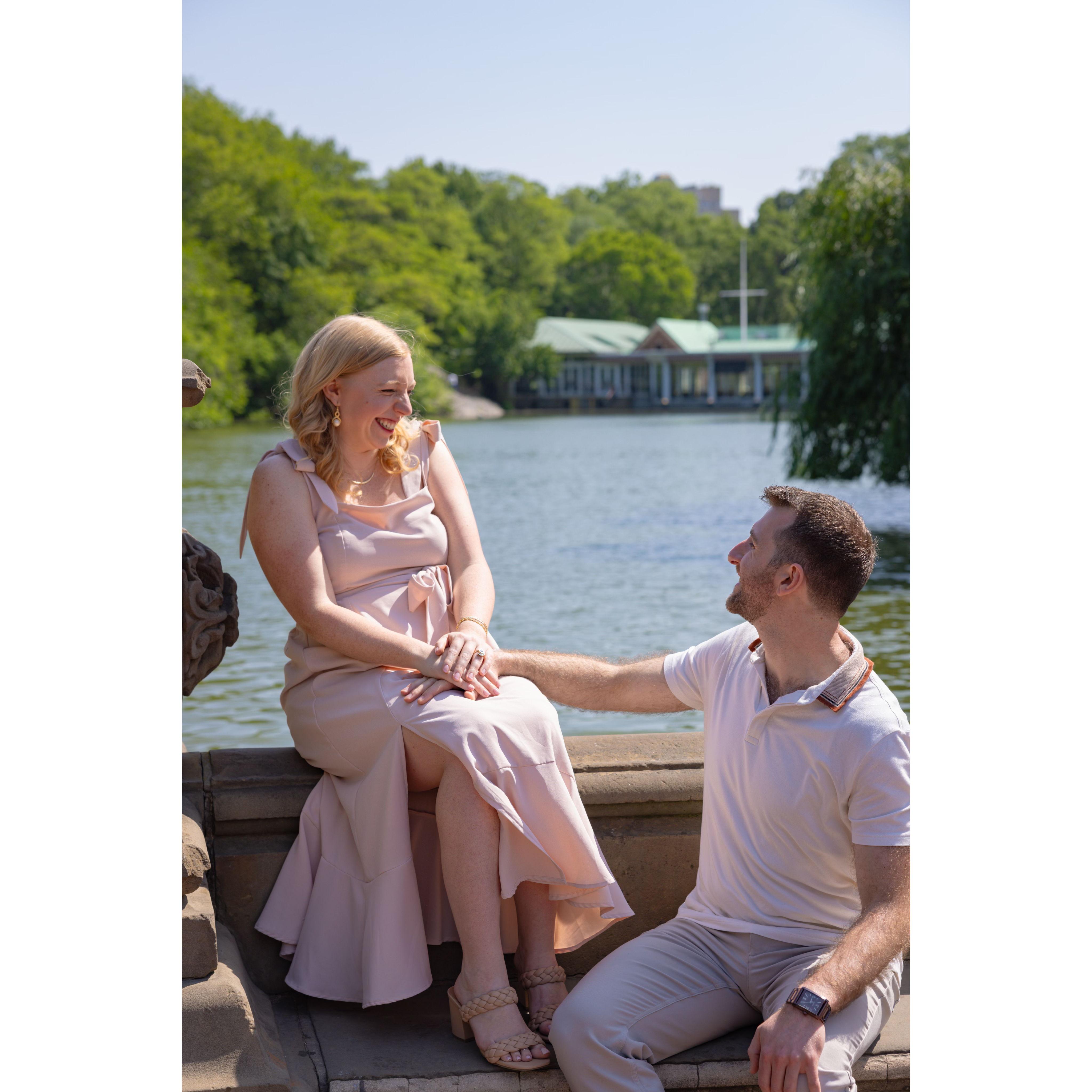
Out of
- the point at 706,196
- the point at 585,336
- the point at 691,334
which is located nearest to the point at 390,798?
the point at 691,334

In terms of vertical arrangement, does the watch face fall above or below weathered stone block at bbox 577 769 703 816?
below

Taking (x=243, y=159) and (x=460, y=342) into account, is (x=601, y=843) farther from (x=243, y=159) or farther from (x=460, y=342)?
(x=460, y=342)

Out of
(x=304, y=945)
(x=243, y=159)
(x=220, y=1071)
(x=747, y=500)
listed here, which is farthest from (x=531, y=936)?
(x=243, y=159)

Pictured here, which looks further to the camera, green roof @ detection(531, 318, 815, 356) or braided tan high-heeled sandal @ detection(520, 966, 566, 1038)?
green roof @ detection(531, 318, 815, 356)

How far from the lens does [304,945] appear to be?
7.88ft

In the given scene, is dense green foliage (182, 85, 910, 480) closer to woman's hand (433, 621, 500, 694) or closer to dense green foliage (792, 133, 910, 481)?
dense green foliage (792, 133, 910, 481)

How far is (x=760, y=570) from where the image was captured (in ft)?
7.25

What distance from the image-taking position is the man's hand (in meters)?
1.95

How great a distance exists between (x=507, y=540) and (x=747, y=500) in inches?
245

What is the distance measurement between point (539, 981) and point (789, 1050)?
53 cm

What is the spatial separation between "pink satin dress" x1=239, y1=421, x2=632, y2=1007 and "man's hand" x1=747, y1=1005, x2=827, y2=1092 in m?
0.43

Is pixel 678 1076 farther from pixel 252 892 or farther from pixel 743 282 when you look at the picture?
pixel 743 282

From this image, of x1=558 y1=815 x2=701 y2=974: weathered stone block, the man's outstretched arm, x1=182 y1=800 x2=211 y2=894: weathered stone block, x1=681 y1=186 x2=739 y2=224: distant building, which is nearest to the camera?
x1=182 y1=800 x2=211 y2=894: weathered stone block

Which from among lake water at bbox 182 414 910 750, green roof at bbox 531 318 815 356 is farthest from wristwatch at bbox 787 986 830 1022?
green roof at bbox 531 318 815 356
